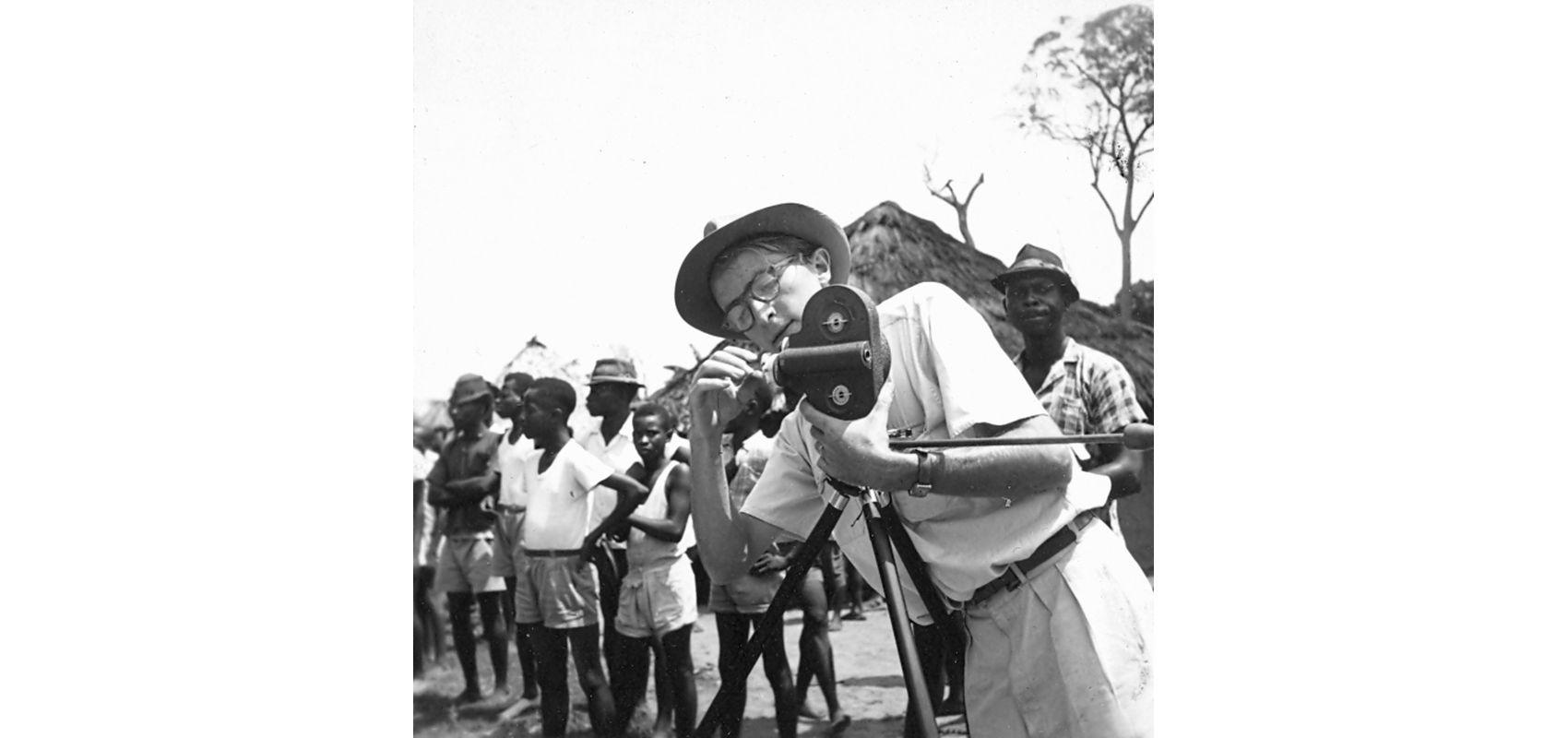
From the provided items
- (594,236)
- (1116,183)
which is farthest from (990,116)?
(594,236)

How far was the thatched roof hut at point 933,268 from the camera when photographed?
3.18 meters

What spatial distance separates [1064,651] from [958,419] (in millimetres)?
501

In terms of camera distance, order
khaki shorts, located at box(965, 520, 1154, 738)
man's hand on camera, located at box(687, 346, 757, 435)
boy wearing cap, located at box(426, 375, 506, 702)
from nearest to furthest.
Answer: khaki shorts, located at box(965, 520, 1154, 738)
man's hand on camera, located at box(687, 346, 757, 435)
boy wearing cap, located at box(426, 375, 506, 702)

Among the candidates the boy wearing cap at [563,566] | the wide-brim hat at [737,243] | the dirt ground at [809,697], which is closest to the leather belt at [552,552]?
the boy wearing cap at [563,566]

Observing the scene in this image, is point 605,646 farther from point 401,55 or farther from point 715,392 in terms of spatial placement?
point 401,55

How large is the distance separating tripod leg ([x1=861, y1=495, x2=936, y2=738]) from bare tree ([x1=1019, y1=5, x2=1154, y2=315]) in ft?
3.28

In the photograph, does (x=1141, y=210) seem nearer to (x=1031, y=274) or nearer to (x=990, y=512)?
(x=1031, y=274)

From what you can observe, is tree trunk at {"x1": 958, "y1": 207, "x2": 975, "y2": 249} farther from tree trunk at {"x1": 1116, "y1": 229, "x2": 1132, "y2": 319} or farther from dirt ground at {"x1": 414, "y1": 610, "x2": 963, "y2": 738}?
dirt ground at {"x1": 414, "y1": 610, "x2": 963, "y2": 738}

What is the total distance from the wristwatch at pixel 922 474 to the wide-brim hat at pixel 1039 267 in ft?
3.09

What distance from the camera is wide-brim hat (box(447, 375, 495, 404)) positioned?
11.0 feet

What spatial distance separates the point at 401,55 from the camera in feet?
10.8

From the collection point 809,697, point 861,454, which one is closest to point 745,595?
point 809,697

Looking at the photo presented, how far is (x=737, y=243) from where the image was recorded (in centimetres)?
306

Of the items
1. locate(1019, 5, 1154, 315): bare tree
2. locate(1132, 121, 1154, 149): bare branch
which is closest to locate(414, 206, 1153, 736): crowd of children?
locate(1019, 5, 1154, 315): bare tree
